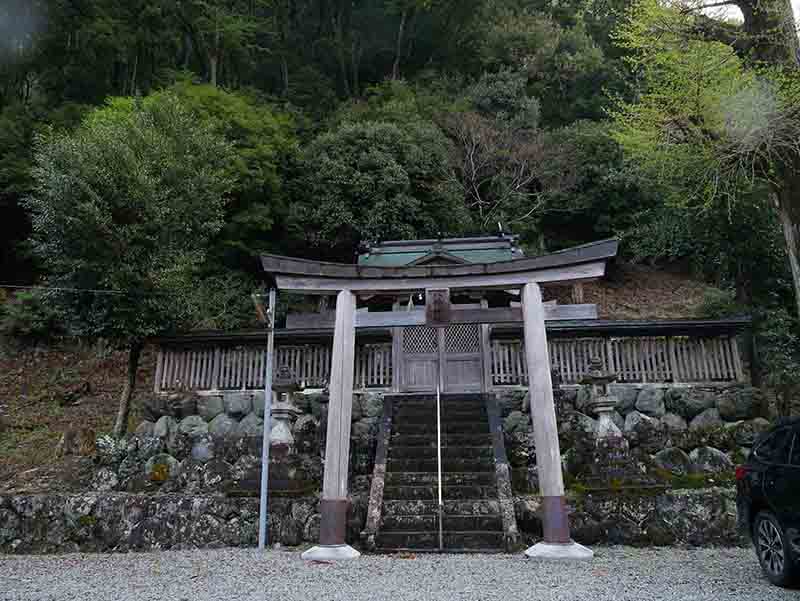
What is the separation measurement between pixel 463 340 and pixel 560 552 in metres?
6.74

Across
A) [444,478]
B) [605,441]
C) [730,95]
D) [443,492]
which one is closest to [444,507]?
[443,492]

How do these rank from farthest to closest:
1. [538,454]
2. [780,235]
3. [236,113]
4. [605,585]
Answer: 1. [236,113]
2. [780,235]
3. [538,454]
4. [605,585]

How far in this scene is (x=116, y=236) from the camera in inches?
473

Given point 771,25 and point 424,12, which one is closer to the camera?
point 771,25

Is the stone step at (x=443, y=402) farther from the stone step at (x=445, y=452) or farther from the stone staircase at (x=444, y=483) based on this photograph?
the stone step at (x=445, y=452)

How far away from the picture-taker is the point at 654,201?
70.4 ft

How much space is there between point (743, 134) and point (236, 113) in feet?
51.1

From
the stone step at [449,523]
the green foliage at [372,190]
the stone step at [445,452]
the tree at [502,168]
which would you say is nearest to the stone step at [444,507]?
the stone step at [449,523]

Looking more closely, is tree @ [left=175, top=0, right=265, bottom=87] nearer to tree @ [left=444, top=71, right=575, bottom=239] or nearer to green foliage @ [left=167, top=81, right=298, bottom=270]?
green foliage @ [left=167, top=81, right=298, bottom=270]

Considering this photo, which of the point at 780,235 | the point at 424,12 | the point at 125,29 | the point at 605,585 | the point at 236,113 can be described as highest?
the point at 424,12

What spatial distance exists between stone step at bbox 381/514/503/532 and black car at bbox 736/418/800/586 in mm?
3371

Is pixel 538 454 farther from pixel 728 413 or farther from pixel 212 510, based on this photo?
pixel 728 413

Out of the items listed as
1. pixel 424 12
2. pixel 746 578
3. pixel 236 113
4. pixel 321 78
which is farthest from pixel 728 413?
pixel 424 12

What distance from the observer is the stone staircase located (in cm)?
796
